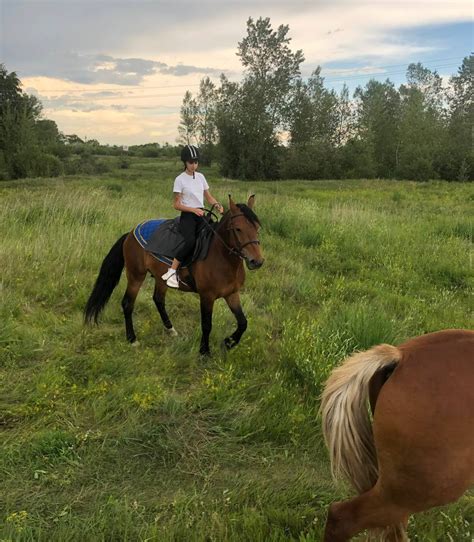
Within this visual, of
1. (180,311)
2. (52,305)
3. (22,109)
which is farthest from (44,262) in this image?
(22,109)

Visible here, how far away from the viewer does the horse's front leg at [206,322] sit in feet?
14.7

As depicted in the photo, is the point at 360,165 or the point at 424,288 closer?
the point at 424,288

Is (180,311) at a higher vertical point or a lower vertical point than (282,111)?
lower

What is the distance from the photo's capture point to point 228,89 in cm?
4178

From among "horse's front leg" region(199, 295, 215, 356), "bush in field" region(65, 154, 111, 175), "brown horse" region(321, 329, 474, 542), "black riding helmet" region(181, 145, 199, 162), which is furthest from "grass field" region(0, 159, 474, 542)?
"bush in field" region(65, 154, 111, 175)

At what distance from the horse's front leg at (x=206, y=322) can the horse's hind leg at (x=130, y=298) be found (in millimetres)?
958

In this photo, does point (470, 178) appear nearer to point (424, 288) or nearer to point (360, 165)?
point (360, 165)

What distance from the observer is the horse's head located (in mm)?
4062

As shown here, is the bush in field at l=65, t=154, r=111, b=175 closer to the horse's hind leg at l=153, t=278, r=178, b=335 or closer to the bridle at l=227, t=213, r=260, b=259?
the horse's hind leg at l=153, t=278, r=178, b=335

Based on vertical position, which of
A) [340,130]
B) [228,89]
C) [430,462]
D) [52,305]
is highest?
[228,89]

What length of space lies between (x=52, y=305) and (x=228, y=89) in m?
40.7

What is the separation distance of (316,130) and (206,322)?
140ft

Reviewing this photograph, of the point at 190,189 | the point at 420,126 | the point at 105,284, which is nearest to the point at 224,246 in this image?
the point at 190,189

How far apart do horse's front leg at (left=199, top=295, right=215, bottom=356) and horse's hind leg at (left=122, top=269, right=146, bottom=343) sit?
3.14 feet
